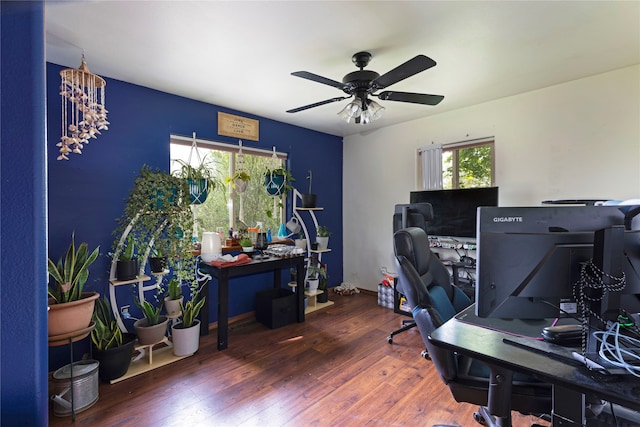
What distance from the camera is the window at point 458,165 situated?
331 centimetres

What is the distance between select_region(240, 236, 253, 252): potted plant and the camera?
10.3ft

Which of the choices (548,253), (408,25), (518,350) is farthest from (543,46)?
(518,350)

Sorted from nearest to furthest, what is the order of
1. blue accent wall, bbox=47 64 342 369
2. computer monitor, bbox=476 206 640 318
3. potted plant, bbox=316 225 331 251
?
computer monitor, bbox=476 206 640 318, blue accent wall, bbox=47 64 342 369, potted plant, bbox=316 225 331 251

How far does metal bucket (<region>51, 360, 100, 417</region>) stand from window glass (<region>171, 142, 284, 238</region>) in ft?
→ 4.92

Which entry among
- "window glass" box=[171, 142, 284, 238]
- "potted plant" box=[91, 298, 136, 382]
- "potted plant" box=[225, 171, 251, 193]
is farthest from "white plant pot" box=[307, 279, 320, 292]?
"potted plant" box=[91, 298, 136, 382]

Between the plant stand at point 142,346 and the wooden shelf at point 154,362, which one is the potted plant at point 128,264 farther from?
the wooden shelf at point 154,362

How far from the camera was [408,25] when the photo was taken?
182 cm

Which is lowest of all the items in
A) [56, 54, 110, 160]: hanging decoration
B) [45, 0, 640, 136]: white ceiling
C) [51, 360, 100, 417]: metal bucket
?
[51, 360, 100, 417]: metal bucket

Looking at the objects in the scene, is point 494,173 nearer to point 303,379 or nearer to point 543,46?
point 543,46

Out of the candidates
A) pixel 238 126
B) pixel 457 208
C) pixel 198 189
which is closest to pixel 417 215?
pixel 457 208

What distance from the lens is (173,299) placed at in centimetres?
264

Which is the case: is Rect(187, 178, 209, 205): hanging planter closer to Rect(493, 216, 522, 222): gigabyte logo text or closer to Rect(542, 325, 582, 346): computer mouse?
Rect(493, 216, 522, 222): gigabyte logo text

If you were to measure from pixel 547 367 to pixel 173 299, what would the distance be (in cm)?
274

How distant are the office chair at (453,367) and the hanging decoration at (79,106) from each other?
2341mm
